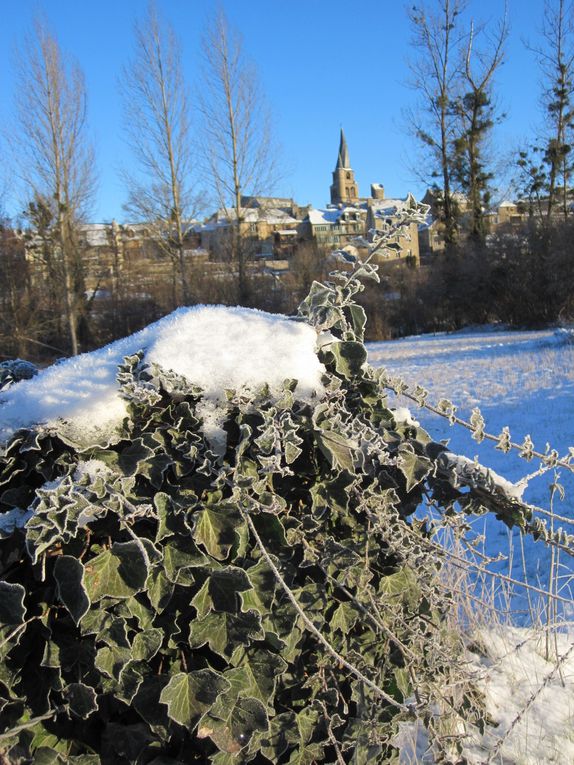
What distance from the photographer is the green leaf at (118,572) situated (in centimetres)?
109

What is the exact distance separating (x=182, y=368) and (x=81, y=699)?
69 cm

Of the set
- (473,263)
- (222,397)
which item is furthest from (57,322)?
(222,397)

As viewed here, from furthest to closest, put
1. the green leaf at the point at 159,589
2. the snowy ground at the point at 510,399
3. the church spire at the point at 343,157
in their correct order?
the church spire at the point at 343,157
the snowy ground at the point at 510,399
the green leaf at the point at 159,589

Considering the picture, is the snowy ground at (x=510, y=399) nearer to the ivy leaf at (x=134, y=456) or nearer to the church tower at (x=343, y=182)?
the ivy leaf at (x=134, y=456)

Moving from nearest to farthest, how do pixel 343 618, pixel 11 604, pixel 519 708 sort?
pixel 11 604 → pixel 343 618 → pixel 519 708

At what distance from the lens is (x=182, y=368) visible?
4.42ft

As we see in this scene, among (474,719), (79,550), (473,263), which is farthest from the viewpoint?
(473,263)

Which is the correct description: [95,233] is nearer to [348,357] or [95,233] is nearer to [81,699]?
[348,357]

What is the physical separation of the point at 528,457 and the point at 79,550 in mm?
1077

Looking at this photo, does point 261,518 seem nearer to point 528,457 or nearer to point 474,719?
point 528,457

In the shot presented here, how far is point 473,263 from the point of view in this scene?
21359mm

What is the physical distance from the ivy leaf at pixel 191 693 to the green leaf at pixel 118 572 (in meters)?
0.21

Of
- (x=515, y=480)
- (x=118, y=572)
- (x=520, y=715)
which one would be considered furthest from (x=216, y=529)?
(x=515, y=480)

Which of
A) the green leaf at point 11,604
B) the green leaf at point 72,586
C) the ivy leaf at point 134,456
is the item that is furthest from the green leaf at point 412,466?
the green leaf at point 11,604
